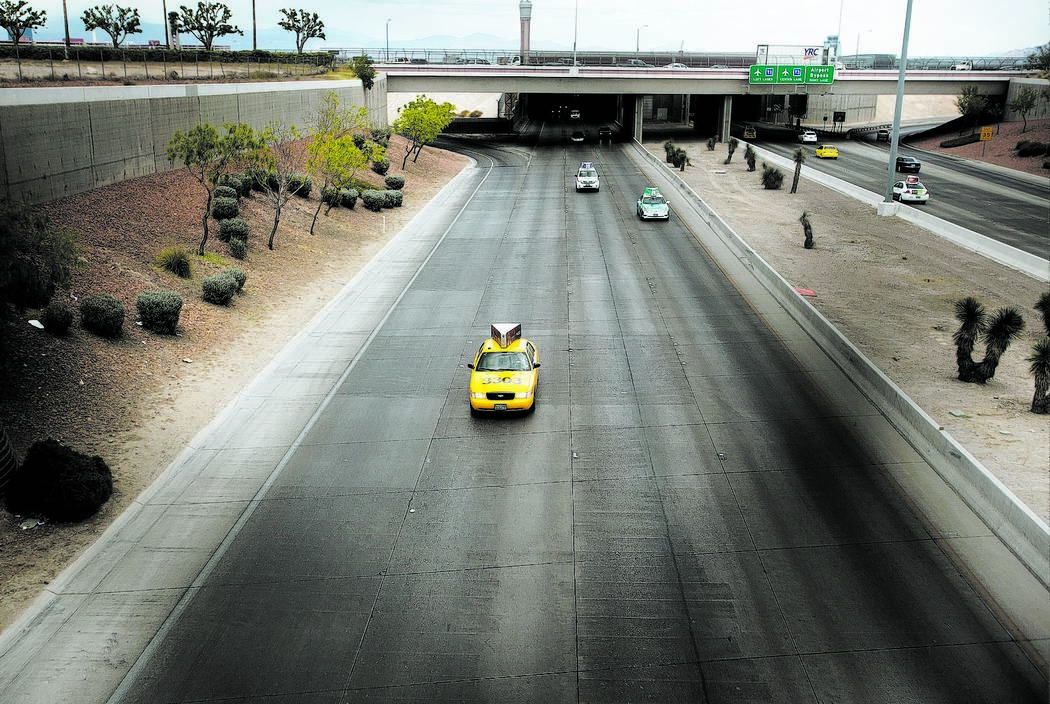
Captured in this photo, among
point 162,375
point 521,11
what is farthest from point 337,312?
point 521,11

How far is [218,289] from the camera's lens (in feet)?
90.0

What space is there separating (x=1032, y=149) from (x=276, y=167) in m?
66.5

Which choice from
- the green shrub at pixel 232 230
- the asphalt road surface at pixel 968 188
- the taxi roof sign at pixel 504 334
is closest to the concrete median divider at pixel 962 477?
the taxi roof sign at pixel 504 334

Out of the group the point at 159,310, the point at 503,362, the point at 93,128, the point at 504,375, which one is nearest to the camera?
the point at 504,375

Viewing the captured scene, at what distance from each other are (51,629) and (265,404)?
351 inches

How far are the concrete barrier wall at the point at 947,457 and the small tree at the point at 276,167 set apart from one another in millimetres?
21180

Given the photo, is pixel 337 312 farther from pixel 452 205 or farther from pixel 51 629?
pixel 452 205

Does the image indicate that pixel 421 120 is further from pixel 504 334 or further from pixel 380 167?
pixel 504 334

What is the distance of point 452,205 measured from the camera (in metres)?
52.7

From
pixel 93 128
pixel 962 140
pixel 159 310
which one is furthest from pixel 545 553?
pixel 962 140

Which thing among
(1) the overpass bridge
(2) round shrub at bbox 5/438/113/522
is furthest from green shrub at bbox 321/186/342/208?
(1) the overpass bridge

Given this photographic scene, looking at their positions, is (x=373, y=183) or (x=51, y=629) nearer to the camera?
(x=51, y=629)

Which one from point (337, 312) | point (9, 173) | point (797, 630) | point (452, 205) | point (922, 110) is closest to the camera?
point (797, 630)

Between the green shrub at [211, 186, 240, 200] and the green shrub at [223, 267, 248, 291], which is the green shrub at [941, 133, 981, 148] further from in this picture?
the green shrub at [223, 267, 248, 291]
